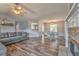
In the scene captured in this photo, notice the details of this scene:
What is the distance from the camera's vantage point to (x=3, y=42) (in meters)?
1.72

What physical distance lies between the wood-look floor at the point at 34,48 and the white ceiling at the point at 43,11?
0.32 meters

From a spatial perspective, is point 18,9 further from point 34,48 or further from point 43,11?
point 34,48

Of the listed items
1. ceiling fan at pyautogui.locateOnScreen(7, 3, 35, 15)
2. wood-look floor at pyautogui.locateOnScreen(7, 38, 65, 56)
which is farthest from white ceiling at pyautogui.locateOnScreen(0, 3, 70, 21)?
wood-look floor at pyautogui.locateOnScreen(7, 38, 65, 56)

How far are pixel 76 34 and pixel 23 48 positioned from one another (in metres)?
0.74

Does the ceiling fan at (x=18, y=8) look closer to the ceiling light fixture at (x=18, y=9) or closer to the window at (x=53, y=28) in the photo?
the ceiling light fixture at (x=18, y=9)

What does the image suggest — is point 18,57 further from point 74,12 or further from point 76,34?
point 74,12

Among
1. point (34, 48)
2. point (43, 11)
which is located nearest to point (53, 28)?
point (43, 11)

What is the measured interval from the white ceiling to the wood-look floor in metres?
0.32

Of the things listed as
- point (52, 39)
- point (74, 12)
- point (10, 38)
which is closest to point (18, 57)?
point (10, 38)

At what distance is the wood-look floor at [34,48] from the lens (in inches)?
67.6

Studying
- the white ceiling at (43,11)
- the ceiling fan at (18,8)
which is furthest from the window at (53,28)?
the ceiling fan at (18,8)

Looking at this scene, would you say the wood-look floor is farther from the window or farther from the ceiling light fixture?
the ceiling light fixture

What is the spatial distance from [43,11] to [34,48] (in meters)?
0.52

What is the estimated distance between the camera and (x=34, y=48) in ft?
5.70
